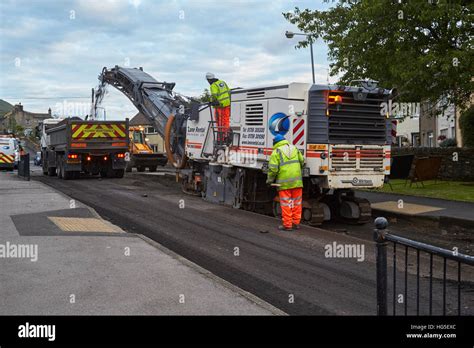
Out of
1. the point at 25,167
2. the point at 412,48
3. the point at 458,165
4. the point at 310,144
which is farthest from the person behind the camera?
the point at 25,167

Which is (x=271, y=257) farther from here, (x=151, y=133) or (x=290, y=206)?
(x=151, y=133)

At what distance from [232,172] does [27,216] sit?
4627 mm

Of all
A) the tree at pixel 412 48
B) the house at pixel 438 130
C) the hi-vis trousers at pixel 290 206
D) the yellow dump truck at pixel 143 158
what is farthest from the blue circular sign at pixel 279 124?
the house at pixel 438 130

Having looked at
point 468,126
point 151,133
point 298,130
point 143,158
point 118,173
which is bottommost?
point 118,173

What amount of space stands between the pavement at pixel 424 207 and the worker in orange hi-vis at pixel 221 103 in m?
4.15

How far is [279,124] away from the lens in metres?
→ 10.9

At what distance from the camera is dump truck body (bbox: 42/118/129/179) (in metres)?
21.2

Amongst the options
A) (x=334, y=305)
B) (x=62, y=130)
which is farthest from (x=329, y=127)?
(x=62, y=130)

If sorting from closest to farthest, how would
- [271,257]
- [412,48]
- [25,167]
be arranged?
[271,257] < [412,48] < [25,167]

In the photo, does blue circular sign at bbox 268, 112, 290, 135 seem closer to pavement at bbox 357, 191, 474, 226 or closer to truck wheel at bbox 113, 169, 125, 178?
pavement at bbox 357, 191, 474, 226

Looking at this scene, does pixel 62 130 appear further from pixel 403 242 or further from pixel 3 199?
pixel 403 242

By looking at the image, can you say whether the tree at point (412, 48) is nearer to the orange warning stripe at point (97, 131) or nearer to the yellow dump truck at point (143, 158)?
the orange warning stripe at point (97, 131)

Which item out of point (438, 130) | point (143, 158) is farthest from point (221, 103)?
point (438, 130)

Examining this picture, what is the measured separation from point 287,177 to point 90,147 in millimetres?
13286
